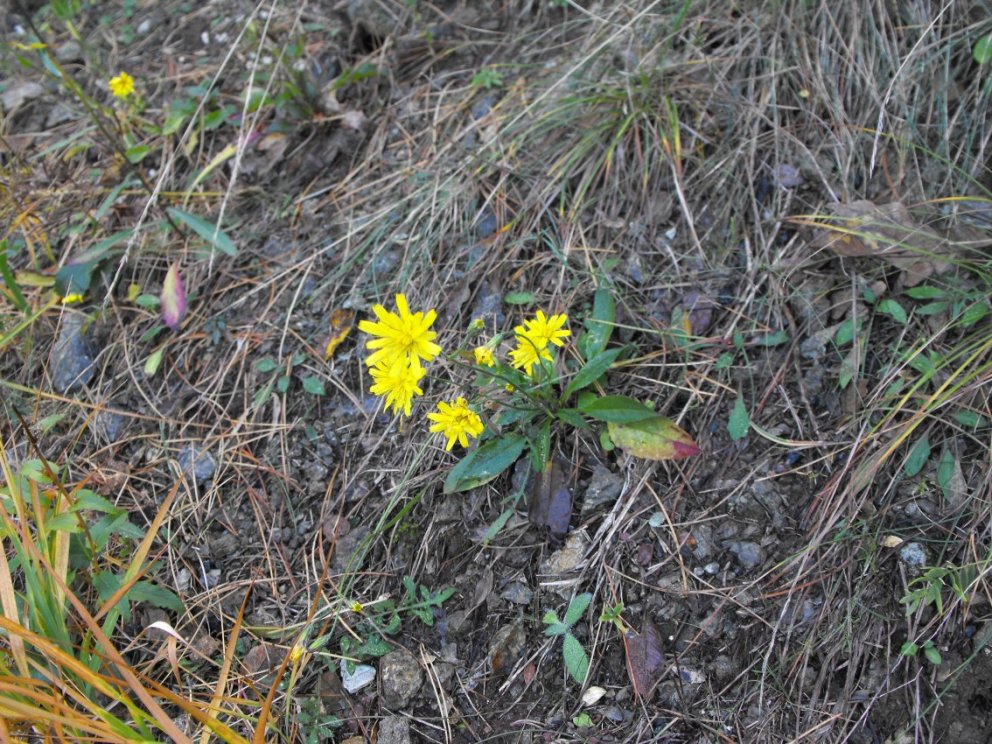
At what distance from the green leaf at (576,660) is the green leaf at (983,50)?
172cm

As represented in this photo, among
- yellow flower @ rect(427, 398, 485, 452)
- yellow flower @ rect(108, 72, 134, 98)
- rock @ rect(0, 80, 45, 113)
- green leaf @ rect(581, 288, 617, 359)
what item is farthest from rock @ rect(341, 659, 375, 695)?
rock @ rect(0, 80, 45, 113)

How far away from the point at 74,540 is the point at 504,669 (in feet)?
3.41

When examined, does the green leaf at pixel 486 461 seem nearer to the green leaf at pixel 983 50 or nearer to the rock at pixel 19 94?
the green leaf at pixel 983 50

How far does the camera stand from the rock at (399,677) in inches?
63.7

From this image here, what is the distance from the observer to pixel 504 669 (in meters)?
1.62

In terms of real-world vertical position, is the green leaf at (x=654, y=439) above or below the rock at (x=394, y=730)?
above

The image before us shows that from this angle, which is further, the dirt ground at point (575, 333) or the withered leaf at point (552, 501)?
the withered leaf at point (552, 501)

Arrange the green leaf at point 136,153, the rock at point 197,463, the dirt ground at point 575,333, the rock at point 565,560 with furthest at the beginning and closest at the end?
1. the green leaf at point 136,153
2. the rock at point 197,463
3. the rock at point 565,560
4. the dirt ground at point 575,333

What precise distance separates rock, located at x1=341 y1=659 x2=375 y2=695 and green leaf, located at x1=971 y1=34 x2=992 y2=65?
2.05 m

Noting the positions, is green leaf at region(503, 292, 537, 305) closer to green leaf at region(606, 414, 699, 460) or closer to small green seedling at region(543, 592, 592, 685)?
green leaf at region(606, 414, 699, 460)

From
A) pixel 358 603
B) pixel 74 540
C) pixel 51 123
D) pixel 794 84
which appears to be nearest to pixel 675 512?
pixel 358 603

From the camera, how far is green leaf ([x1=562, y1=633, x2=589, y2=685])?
1.58m

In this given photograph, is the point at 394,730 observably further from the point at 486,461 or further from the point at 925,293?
the point at 925,293

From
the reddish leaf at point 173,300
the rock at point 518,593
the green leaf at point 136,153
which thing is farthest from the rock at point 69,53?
Answer: the rock at point 518,593
